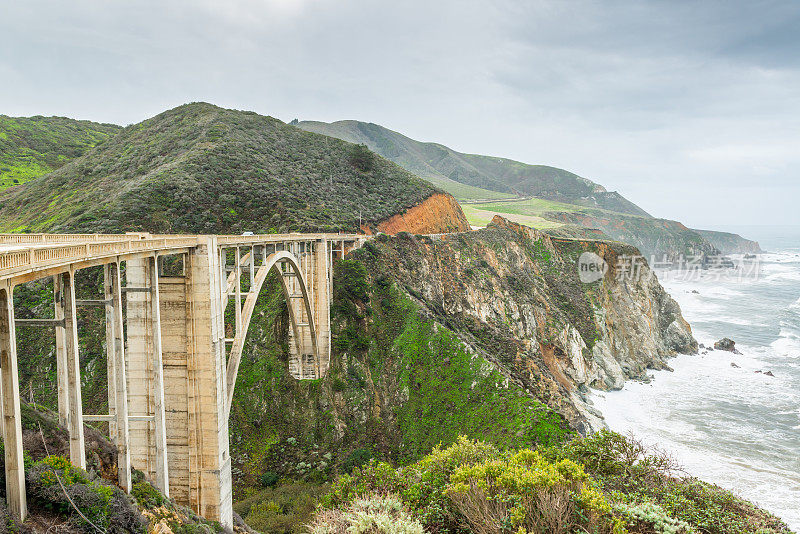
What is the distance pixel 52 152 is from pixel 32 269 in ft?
308

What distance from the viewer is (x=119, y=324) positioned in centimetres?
1009

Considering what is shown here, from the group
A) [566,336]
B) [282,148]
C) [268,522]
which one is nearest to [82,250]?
[268,522]

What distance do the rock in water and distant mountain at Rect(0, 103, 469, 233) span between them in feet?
121

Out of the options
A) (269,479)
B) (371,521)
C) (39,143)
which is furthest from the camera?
(39,143)

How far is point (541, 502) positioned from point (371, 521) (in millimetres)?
4006

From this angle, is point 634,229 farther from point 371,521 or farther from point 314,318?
point 371,521

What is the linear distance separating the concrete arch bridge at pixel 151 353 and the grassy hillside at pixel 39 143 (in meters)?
69.0

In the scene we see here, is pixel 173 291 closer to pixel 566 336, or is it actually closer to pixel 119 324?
pixel 119 324

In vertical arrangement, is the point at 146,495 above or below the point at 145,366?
below

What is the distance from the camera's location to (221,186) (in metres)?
45.6

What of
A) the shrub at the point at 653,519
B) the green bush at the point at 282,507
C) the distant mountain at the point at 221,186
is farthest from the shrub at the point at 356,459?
the distant mountain at the point at 221,186

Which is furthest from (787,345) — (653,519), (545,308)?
(653,519)

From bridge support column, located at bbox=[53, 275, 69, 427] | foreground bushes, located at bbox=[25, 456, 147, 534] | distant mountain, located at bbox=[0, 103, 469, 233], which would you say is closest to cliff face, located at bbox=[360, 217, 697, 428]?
distant mountain, located at bbox=[0, 103, 469, 233]

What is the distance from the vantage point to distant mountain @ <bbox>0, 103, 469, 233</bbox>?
135 feet
